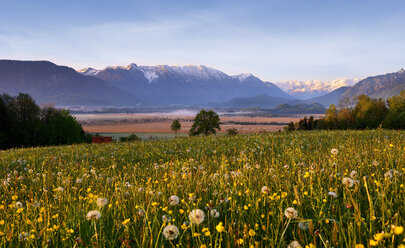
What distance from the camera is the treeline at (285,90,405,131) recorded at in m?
65.6

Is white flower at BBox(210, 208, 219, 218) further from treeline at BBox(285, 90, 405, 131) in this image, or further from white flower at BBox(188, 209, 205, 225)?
treeline at BBox(285, 90, 405, 131)

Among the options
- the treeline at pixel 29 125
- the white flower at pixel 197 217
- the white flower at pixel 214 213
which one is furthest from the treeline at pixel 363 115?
the treeline at pixel 29 125

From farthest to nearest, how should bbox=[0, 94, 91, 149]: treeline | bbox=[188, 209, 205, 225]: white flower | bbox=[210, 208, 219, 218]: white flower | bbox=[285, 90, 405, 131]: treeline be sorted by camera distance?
1. bbox=[285, 90, 405, 131]: treeline
2. bbox=[0, 94, 91, 149]: treeline
3. bbox=[210, 208, 219, 218]: white flower
4. bbox=[188, 209, 205, 225]: white flower

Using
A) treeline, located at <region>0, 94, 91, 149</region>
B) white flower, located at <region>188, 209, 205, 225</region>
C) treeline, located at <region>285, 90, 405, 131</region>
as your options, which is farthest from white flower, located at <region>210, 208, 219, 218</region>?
treeline, located at <region>285, 90, 405, 131</region>

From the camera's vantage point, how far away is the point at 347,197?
4.20 meters

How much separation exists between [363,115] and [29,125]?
91342 millimetres

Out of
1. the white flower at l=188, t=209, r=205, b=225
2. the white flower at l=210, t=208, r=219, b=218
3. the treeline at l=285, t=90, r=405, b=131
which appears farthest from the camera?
the treeline at l=285, t=90, r=405, b=131

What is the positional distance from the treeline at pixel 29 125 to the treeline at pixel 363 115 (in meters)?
67.6

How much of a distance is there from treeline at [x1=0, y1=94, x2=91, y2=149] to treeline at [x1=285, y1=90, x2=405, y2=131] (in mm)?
67608

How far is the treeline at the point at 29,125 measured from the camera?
62406 mm

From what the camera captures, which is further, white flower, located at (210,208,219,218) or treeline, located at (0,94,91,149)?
treeline, located at (0,94,91,149)

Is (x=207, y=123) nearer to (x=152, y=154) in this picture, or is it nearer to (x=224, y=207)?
(x=152, y=154)

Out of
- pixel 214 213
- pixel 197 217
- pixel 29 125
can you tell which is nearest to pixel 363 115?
pixel 214 213

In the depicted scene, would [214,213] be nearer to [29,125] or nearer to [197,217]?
[197,217]
